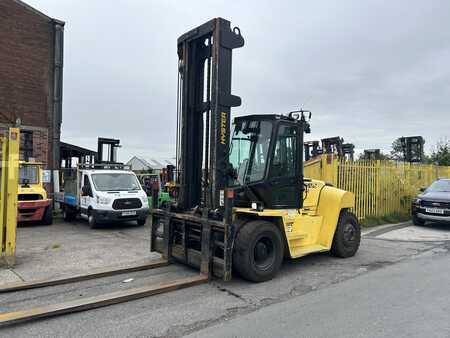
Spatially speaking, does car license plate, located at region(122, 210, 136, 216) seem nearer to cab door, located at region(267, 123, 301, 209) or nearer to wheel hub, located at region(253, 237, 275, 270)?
cab door, located at region(267, 123, 301, 209)

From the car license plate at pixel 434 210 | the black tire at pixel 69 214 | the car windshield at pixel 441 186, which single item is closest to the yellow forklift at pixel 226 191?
the car license plate at pixel 434 210

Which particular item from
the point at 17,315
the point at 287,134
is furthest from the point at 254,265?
the point at 17,315

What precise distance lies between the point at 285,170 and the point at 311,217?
1.11 m

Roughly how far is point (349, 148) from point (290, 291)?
12172 millimetres

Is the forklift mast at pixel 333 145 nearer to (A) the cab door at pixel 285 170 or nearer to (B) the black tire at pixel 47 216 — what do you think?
(A) the cab door at pixel 285 170

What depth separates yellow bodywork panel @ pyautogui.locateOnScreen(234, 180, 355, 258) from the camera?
21.1ft

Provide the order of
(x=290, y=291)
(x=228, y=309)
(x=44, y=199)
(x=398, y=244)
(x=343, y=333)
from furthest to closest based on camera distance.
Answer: (x=44, y=199) → (x=398, y=244) → (x=290, y=291) → (x=228, y=309) → (x=343, y=333)

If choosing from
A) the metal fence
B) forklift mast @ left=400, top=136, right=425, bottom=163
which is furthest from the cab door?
forklift mast @ left=400, top=136, right=425, bottom=163

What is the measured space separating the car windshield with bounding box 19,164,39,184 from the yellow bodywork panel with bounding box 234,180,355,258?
9.80m

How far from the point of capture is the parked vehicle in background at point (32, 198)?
12602 millimetres

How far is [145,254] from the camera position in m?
8.35

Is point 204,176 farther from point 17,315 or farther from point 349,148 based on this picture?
point 349,148

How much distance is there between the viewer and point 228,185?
253 inches

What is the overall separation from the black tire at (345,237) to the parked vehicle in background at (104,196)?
23.7ft
